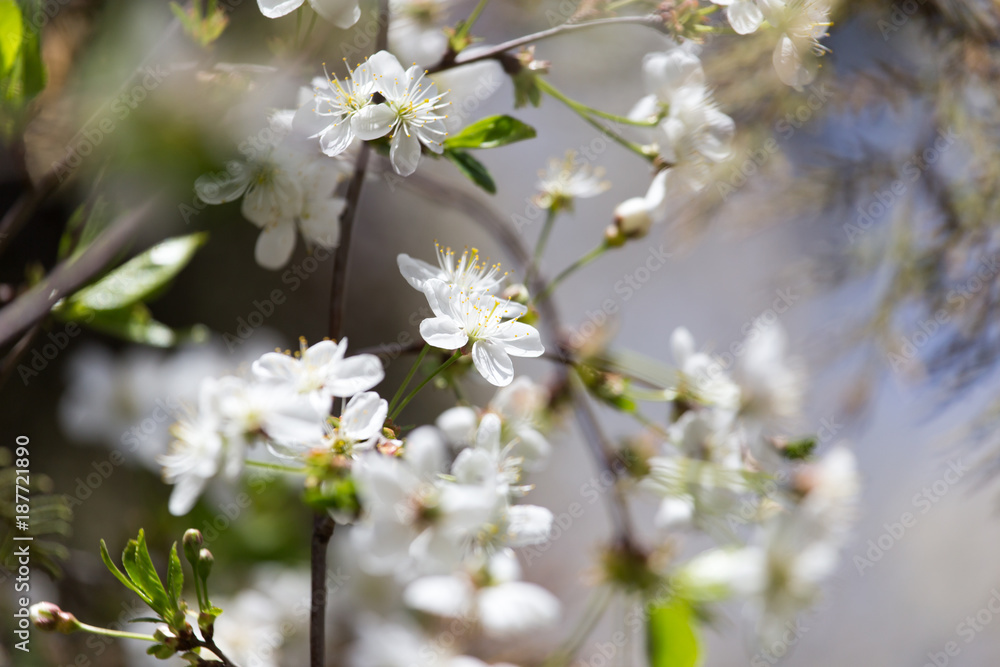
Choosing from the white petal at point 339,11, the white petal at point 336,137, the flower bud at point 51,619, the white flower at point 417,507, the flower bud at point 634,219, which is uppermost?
the flower bud at point 634,219

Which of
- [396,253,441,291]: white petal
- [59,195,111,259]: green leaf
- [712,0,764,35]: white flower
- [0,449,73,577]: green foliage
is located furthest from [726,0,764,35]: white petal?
[0,449,73,577]: green foliage

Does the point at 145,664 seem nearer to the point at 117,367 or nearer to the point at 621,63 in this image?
the point at 117,367

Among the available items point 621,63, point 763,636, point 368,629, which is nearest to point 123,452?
point 368,629

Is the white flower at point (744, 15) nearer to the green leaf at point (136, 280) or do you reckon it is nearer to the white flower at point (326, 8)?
the white flower at point (326, 8)

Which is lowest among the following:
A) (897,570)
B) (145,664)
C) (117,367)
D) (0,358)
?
(145,664)

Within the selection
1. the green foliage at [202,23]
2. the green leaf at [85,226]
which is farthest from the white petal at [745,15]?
the green leaf at [85,226]

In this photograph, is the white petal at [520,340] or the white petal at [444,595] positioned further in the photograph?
the white petal at [444,595]
